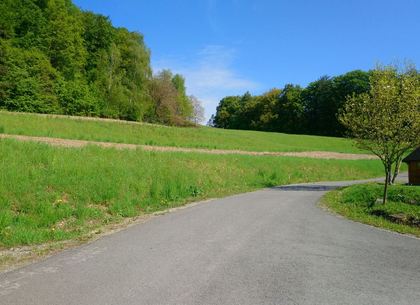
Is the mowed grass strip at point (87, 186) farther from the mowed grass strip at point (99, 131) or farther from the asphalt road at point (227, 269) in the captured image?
the mowed grass strip at point (99, 131)

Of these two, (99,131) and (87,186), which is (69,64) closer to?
(99,131)

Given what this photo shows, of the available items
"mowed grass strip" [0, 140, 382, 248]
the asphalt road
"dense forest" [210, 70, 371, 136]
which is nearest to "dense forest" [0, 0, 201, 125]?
"mowed grass strip" [0, 140, 382, 248]

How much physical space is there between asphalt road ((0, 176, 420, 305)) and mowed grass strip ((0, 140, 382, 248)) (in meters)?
1.85

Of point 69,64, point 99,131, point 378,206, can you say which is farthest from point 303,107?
point 378,206

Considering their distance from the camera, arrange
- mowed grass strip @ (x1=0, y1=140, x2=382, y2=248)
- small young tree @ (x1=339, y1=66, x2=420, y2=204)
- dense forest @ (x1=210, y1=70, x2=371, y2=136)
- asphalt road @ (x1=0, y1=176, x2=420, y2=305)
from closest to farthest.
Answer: asphalt road @ (x1=0, y1=176, x2=420, y2=305)
mowed grass strip @ (x1=0, y1=140, x2=382, y2=248)
small young tree @ (x1=339, y1=66, x2=420, y2=204)
dense forest @ (x1=210, y1=70, x2=371, y2=136)

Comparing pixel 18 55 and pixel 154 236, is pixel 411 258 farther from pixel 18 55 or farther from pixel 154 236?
pixel 18 55

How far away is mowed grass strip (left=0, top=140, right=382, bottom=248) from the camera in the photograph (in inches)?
442

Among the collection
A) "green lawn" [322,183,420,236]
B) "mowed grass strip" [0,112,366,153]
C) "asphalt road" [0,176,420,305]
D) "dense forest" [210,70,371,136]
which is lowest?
"green lawn" [322,183,420,236]

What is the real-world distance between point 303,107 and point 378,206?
107 m

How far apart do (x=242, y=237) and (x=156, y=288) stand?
433cm

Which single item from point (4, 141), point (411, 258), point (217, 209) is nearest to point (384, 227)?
point (411, 258)

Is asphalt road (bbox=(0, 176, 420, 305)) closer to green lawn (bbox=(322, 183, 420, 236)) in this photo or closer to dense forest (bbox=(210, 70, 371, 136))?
green lawn (bbox=(322, 183, 420, 236))

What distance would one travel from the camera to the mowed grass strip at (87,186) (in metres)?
11.2

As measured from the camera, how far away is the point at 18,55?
50.9 meters
